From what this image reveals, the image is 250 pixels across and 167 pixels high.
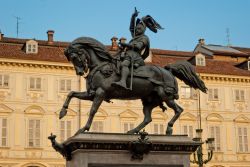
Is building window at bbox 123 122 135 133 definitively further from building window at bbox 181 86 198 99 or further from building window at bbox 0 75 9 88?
building window at bbox 0 75 9 88

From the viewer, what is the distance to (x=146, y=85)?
12.6m

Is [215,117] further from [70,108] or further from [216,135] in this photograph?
[70,108]

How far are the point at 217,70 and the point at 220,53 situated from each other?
5.04 meters

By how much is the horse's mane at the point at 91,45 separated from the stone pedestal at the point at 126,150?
6.58 feet

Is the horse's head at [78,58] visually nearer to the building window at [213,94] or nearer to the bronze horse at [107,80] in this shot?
the bronze horse at [107,80]

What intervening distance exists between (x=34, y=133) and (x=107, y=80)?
29.7 m

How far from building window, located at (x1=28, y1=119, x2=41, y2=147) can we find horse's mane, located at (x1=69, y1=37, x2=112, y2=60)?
2937 cm

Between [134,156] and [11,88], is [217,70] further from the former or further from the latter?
[134,156]

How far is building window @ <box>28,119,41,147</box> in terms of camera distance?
41.1m

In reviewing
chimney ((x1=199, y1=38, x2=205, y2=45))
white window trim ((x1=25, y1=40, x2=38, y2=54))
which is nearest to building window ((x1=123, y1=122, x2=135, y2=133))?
Result: white window trim ((x1=25, y1=40, x2=38, y2=54))

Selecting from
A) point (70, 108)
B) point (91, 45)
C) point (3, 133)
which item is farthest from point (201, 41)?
point (91, 45)

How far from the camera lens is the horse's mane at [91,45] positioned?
12585 mm

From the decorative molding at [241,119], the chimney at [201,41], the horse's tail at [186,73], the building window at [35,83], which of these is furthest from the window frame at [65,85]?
the horse's tail at [186,73]

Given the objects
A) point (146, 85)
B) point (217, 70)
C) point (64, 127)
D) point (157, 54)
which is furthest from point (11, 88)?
point (146, 85)
